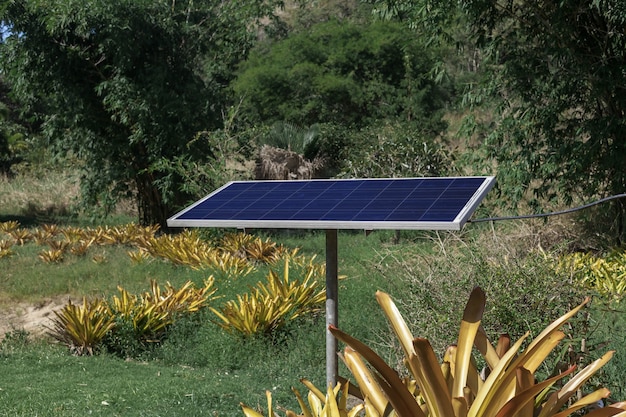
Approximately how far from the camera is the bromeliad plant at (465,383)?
267cm

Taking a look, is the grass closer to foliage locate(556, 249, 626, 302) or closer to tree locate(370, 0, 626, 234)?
foliage locate(556, 249, 626, 302)

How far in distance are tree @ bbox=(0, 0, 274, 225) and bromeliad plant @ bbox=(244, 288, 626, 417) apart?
1119 cm

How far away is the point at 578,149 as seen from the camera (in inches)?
375

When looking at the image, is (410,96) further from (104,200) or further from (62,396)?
(62,396)

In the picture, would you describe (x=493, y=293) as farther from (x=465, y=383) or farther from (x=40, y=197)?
(x=40, y=197)

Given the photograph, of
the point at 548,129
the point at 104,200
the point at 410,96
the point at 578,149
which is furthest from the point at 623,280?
the point at 410,96

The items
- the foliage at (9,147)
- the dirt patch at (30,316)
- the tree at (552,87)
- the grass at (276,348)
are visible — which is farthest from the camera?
the foliage at (9,147)

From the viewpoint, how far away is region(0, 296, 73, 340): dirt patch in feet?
26.2

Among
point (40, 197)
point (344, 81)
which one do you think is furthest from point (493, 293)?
point (344, 81)

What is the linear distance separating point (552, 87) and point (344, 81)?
51.8ft

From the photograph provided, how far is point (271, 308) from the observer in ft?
22.4

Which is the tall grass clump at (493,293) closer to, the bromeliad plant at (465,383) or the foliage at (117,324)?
the bromeliad plant at (465,383)

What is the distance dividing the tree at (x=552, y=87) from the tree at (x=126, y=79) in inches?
224

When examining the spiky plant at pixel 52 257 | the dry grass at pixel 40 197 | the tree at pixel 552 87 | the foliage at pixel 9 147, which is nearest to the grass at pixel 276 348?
the tree at pixel 552 87
